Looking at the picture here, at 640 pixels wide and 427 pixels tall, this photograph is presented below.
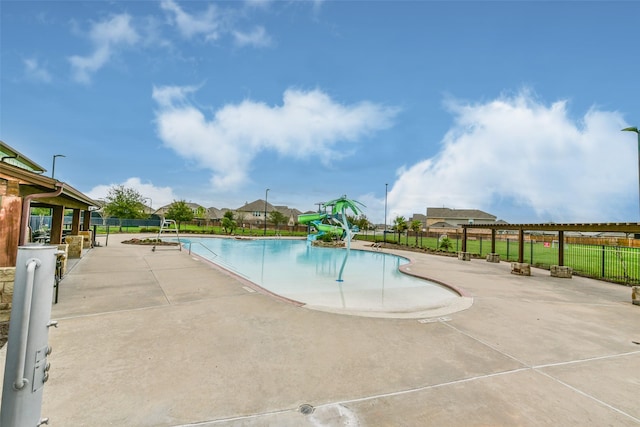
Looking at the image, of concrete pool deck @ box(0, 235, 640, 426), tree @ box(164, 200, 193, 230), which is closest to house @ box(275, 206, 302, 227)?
tree @ box(164, 200, 193, 230)

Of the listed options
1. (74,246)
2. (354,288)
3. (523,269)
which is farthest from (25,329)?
(523,269)

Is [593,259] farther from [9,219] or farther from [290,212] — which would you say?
[290,212]

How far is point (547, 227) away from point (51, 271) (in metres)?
17.1

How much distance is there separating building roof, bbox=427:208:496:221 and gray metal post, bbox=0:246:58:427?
323ft

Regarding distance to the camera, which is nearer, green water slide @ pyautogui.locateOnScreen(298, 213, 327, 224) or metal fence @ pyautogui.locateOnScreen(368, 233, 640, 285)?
metal fence @ pyautogui.locateOnScreen(368, 233, 640, 285)

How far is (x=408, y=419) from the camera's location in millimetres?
3035

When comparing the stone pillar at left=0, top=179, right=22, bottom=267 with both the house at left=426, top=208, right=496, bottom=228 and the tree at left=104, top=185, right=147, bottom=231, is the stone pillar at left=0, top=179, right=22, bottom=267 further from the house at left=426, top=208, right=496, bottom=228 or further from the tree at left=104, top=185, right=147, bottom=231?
the house at left=426, top=208, right=496, bottom=228

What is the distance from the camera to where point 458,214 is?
297 ft

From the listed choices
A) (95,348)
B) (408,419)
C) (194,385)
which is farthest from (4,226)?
(408,419)

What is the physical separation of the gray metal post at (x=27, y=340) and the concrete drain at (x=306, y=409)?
2.21m

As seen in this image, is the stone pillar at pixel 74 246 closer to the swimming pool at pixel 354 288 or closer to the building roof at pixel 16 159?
the building roof at pixel 16 159

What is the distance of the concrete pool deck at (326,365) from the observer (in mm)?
3119

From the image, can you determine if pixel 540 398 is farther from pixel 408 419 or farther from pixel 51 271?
pixel 51 271

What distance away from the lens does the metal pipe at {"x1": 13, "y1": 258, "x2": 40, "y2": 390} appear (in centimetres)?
173
